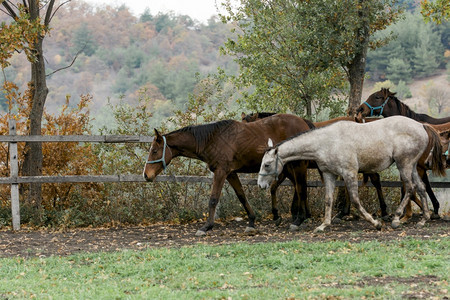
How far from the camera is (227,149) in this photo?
32.7 ft

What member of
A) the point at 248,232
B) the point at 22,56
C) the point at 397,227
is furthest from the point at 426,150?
the point at 22,56

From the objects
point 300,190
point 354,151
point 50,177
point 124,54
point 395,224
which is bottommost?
point 395,224

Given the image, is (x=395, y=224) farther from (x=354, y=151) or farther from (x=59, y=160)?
(x=59, y=160)

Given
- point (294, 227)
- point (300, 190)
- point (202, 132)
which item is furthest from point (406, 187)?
point (202, 132)

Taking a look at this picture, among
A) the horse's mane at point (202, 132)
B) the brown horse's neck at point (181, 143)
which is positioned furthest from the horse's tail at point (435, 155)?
the brown horse's neck at point (181, 143)

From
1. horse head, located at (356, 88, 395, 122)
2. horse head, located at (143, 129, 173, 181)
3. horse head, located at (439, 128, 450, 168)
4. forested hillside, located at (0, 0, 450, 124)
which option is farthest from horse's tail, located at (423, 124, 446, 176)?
forested hillside, located at (0, 0, 450, 124)

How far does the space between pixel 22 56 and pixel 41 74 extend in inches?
1955

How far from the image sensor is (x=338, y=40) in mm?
12773

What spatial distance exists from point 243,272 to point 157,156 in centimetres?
391

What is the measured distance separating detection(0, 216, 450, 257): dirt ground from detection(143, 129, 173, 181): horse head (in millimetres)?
1143

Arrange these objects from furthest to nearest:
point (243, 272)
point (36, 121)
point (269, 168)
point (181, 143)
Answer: point (36, 121) < point (181, 143) < point (269, 168) < point (243, 272)

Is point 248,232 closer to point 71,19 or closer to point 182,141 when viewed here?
point 182,141

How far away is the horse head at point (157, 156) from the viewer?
994 centimetres

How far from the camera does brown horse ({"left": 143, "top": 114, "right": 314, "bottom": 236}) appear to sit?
9930 mm
